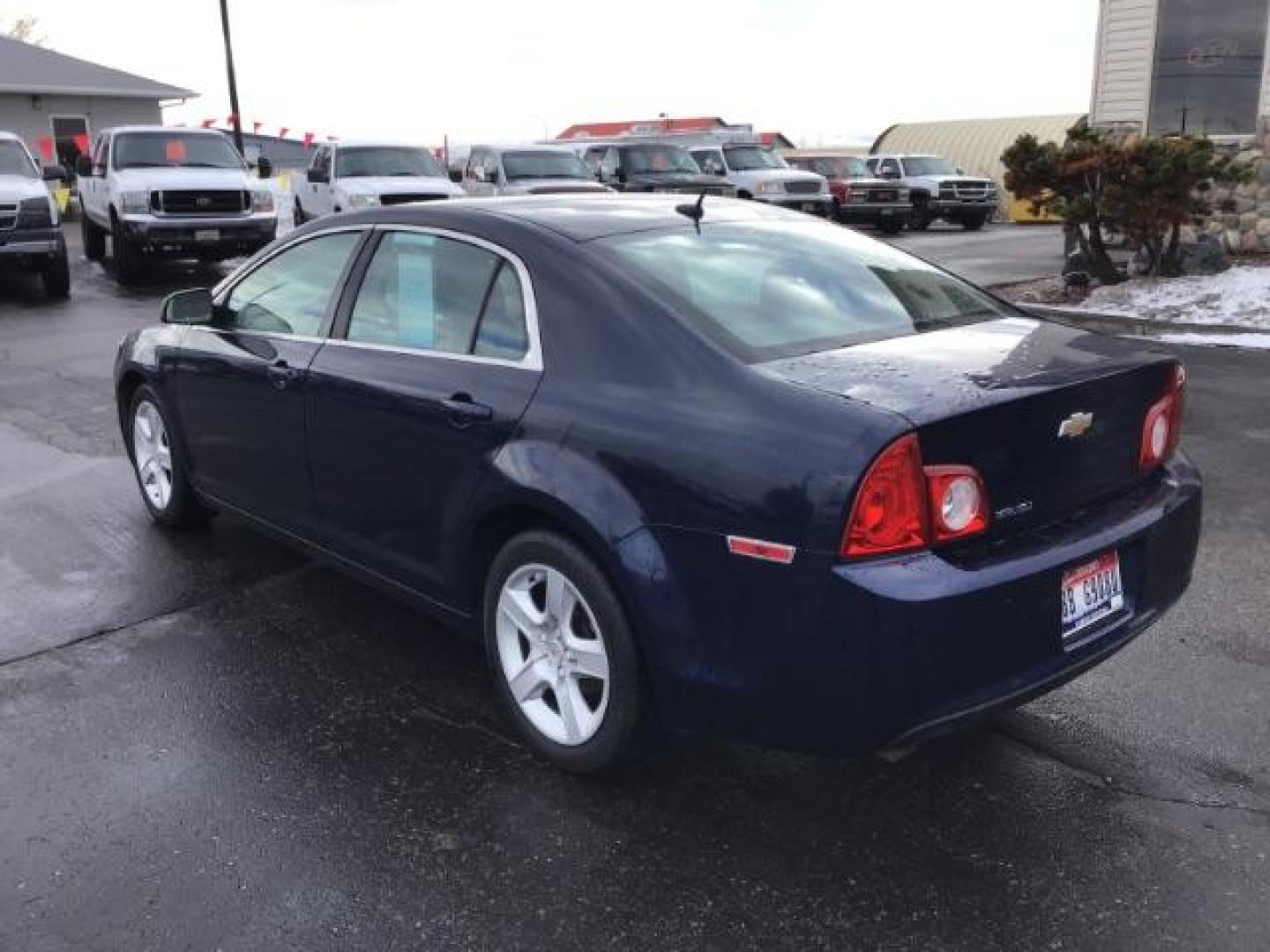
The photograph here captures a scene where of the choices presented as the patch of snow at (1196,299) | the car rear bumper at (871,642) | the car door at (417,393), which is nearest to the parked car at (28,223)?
the car door at (417,393)

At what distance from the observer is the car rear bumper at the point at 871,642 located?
2652 millimetres

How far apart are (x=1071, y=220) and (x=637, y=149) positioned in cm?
1155

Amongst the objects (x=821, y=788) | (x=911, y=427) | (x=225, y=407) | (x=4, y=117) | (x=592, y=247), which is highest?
(x=4, y=117)

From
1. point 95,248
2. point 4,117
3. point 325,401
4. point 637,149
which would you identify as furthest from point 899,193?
point 325,401

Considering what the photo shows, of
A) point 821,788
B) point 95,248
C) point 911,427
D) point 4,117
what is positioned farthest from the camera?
point 4,117

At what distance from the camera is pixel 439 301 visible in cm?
381

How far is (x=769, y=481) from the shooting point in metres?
2.75

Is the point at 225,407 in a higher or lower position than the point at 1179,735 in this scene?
higher

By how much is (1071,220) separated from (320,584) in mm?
10062

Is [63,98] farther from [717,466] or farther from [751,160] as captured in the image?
[717,466]

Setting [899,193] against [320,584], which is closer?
[320,584]

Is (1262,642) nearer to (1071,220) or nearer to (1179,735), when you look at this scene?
(1179,735)

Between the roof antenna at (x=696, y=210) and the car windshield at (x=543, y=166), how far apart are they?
49.6 ft

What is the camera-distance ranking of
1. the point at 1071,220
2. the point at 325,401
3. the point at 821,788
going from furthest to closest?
1. the point at 1071,220
2. the point at 325,401
3. the point at 821,788
